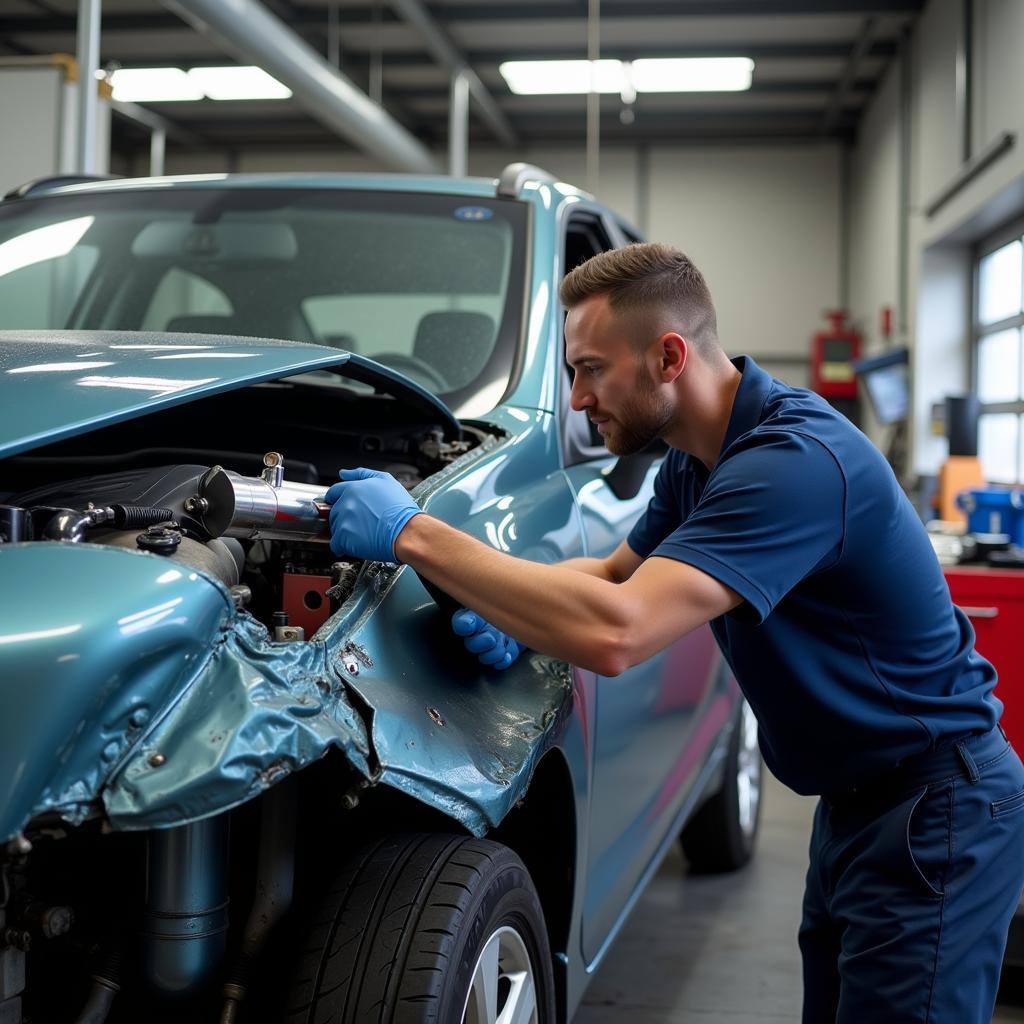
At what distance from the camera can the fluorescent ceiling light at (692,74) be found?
1008 cm

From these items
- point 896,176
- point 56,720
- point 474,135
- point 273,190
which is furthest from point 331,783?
point 474,135

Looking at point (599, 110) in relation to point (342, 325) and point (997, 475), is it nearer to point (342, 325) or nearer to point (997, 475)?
point (997, 475)

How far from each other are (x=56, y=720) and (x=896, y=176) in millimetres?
9952

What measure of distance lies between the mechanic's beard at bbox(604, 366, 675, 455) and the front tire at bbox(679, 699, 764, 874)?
1.70m

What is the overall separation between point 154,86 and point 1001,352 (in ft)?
24.7

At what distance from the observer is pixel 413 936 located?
1.30m

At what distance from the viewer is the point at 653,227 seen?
12.7 metres

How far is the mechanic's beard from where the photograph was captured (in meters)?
1.67

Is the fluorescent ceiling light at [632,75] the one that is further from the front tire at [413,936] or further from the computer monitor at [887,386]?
the front tire at [413,936]

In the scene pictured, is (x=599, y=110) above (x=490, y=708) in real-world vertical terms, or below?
above

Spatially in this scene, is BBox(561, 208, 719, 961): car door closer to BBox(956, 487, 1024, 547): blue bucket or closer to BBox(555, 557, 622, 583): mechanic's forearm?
BBox(555, 557, 622, 583): mechanic's forearm

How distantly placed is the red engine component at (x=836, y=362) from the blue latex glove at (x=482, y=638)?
34.0ft

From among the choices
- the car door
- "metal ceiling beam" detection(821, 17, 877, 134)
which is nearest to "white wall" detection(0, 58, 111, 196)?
the car door

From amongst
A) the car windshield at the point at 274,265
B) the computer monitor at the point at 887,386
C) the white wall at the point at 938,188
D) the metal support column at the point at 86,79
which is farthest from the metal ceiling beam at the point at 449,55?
the car windshield at the point at 274,265
